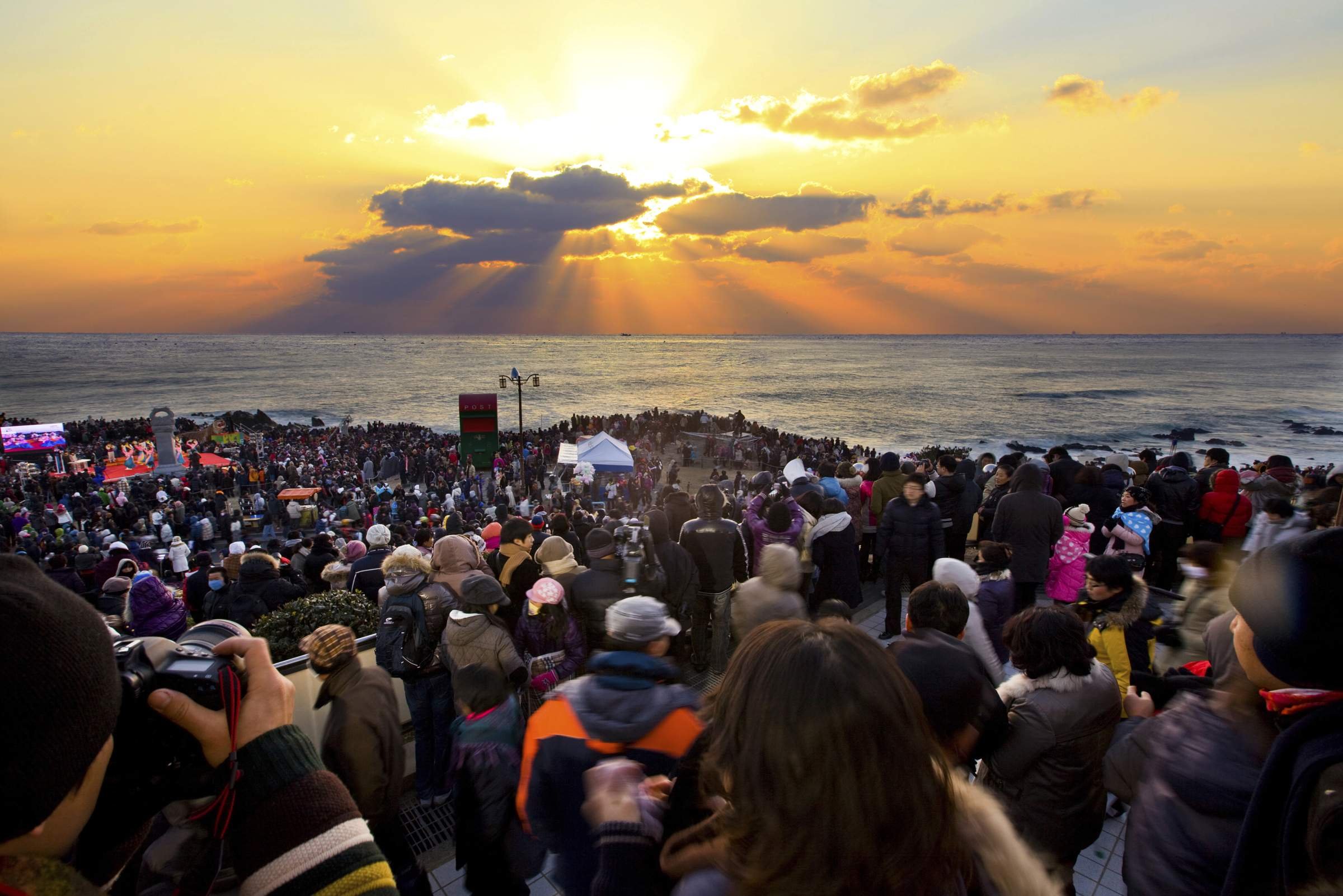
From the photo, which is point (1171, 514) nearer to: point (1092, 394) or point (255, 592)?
point (255, 592)

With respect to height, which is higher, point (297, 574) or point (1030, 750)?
point (1030, 750)

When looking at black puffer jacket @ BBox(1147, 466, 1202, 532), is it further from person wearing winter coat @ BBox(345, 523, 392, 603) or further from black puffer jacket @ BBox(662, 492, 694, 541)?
person wearing winter coat @ BBox(345, 523, 392, 603)

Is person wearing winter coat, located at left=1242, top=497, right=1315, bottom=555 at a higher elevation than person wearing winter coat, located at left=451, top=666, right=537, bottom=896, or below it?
higher

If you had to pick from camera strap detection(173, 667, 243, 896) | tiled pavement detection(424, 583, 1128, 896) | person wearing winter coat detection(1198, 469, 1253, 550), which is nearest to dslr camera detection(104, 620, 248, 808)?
camera strap detection(173, 667, 243, 896)

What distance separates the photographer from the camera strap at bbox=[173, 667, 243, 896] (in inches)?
40.1

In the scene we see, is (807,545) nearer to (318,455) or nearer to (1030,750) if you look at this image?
(1030,750)

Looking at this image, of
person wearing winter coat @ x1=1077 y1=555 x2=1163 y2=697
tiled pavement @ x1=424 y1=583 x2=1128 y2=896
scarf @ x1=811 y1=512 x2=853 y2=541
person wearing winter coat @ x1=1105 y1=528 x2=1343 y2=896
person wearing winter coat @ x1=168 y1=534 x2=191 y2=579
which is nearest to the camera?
person wearing winter coat @ x1=1105 y1=528 x2=1343 y2=896

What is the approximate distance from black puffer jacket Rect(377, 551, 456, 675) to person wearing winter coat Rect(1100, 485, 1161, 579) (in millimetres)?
5133

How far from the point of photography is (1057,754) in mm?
2453

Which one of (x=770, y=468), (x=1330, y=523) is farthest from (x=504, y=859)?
(x=770, y=468)

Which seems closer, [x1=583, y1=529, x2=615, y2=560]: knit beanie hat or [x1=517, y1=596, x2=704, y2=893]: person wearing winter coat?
[x1=517, y1=596, x2=704, y2=893]: person wearing winter coat

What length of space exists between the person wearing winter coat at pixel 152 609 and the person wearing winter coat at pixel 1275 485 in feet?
31.9

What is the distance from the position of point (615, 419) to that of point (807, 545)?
30.5 meters

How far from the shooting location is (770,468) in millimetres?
25188
